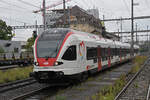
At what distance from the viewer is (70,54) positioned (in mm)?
11922

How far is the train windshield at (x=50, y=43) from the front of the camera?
11.6m

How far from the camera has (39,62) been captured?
11.7m

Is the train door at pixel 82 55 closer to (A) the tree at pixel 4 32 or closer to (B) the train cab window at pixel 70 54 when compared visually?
(B) the train cab window at pixel 70 54

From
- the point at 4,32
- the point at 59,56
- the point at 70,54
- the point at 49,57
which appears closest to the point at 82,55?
the point at 70,54

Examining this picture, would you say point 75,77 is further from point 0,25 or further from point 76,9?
point 76,9

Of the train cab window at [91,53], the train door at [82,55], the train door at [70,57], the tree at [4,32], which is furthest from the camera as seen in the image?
the tree at [4,32]

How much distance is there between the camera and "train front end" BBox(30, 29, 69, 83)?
37.1 feet

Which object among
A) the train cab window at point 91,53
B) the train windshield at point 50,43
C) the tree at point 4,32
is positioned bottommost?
the train cab window at point 91,53

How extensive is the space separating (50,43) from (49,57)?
2.72ft

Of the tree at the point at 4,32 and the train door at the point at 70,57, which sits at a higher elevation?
the tree at the point at 4,32

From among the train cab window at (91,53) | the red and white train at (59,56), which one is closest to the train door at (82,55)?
the red and white train at (59,56)

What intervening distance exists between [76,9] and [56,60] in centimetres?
6345

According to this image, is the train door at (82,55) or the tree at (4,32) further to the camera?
the tree at (4,32)

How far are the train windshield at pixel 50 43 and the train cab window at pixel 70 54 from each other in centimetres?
48
